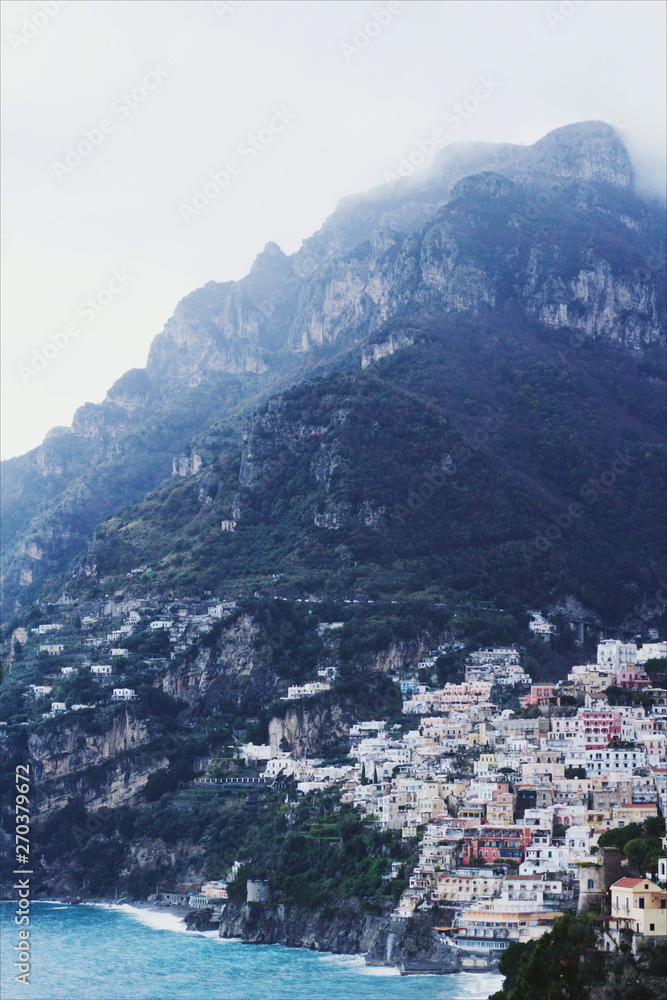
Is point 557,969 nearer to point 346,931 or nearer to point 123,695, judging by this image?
point 346,931

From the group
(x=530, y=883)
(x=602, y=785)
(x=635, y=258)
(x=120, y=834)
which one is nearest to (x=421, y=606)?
(x=120, y=834)

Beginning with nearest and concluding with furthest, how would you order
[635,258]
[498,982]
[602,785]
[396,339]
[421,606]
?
[498,982], [602,785], [421,606], [396,339], [635,258]

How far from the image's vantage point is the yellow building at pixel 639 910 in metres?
48.2

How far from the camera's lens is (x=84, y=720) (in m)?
106

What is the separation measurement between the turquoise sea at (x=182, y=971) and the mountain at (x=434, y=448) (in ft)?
139

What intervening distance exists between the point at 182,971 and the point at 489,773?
20.0 meters

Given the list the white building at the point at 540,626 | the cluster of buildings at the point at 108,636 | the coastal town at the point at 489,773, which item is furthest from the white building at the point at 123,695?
the white building at the point at 540,626

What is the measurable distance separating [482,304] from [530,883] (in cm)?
10437

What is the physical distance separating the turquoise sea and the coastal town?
3025 millimetres

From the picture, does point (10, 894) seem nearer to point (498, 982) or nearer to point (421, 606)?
point (421, 606)

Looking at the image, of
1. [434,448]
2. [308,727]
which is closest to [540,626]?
[434,448]

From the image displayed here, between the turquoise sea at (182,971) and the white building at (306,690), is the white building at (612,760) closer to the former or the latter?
the turquoise sea at (182,971)

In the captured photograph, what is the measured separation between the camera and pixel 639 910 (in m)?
48.9

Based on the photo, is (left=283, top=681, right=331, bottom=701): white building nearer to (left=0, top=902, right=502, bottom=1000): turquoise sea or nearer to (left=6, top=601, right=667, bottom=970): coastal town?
(left=6, top=601, right=667, bottom=970): coastal town
